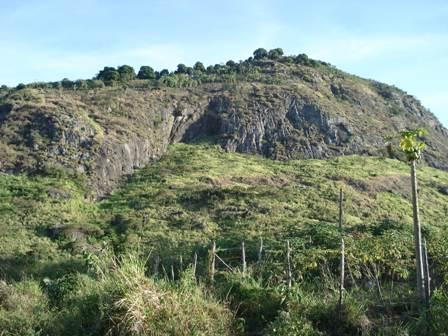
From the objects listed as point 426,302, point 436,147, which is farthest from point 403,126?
point 426,302

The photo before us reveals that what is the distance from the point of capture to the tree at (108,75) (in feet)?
283

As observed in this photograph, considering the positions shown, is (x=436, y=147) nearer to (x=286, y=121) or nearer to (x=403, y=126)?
(x=403, y=126)

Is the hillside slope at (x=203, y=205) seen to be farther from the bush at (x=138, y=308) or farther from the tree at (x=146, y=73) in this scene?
the tree at (x=146, y=73)

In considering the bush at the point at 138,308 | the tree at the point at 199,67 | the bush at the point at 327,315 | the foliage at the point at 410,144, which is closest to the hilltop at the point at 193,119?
the tree at the point at 199,67

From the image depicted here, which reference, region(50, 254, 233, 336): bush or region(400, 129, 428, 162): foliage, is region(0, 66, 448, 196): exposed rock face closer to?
region(400, 129, 428, 162): foliage

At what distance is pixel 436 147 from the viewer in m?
82.8

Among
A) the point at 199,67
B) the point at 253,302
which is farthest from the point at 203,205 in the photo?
the point at 199,67

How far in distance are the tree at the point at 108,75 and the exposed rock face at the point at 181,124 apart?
8.80m

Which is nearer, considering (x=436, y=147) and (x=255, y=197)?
(x=255, y=197)

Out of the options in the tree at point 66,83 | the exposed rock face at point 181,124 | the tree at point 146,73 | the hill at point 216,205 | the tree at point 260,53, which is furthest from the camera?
the tree at point 260,53

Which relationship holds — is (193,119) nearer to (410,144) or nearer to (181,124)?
(181,124)

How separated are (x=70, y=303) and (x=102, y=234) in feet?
102

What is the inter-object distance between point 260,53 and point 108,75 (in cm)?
3462

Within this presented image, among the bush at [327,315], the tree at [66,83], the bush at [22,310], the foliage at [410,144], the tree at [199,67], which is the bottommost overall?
the bush at [22,310]
